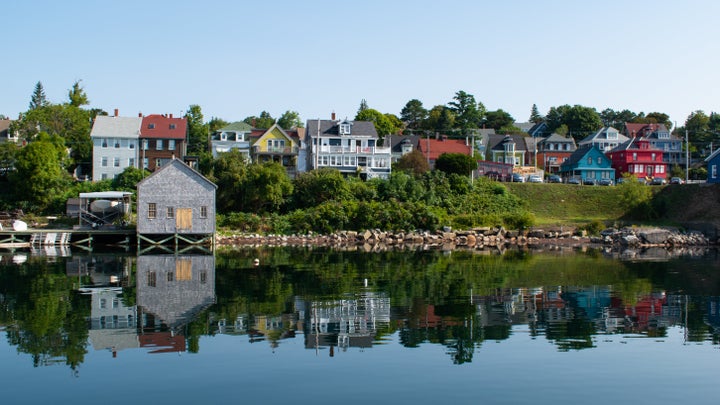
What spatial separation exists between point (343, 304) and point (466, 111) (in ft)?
332

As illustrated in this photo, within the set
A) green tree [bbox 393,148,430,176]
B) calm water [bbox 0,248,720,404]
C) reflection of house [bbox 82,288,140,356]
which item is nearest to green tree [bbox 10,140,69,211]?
calm water [bbox 0,248,720,404]

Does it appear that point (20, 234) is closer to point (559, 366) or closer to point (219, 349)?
point (219, 349)

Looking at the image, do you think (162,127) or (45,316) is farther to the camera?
(162,127)

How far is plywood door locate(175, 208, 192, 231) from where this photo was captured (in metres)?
55.7

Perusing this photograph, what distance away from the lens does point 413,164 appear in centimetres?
8131

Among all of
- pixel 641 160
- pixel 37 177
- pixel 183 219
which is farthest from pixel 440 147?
pixel 37 177

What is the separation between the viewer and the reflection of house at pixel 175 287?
24.9m

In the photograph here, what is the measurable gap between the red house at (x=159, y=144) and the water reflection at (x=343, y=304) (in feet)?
134

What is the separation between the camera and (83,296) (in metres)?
28.9

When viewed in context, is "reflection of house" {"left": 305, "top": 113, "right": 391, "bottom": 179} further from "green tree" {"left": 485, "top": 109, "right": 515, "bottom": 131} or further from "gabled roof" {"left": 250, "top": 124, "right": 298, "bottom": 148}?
"green tree" {"left": 485, "top": 109, "right": 515, "bottom": 131}

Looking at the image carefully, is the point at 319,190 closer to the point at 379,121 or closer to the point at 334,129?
the point at 334,129

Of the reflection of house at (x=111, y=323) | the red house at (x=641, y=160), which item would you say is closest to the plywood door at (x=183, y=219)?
the reflection of house at (x=111, y=323)

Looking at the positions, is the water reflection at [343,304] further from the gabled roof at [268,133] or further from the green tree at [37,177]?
the gabled roof at [268,133]

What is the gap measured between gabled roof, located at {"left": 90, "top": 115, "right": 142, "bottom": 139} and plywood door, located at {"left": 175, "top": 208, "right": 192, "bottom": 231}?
30.9 metres
